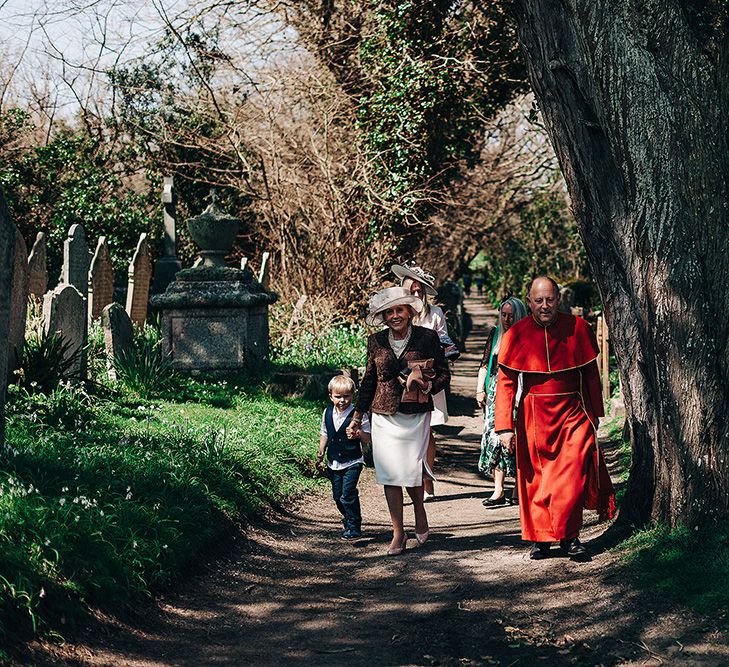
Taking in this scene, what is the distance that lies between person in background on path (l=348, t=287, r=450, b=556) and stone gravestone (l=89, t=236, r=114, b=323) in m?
Answer: 10.3

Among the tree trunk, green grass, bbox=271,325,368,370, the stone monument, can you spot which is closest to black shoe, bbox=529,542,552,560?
the tree trunk

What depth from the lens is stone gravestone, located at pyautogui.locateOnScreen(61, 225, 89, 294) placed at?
48.9ft

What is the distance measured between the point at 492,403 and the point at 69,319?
455cm

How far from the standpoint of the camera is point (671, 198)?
6.16 m

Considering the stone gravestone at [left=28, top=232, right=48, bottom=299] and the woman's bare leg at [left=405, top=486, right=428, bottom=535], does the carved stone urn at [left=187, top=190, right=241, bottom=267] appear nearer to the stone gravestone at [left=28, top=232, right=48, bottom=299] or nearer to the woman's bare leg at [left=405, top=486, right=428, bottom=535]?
the stone gravestone at [left=28, top=232, right=48, bottom=299]

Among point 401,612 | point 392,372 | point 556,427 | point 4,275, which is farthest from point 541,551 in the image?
point 4,275

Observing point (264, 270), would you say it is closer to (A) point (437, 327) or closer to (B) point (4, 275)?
(A) point (437, 327)

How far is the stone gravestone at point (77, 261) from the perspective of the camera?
→ 48.9ft

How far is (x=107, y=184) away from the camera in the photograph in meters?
23.6

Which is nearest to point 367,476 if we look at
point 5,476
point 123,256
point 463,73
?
point 5,476

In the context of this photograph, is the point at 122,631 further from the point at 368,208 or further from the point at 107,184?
the point at 107,184

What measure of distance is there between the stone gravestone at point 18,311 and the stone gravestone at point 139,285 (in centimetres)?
707

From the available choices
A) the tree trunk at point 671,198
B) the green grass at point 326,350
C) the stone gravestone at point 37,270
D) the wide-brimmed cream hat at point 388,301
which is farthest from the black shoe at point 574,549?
the stone gravestone at point 37,270

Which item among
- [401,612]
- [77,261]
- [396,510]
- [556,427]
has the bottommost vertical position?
[401,612]
